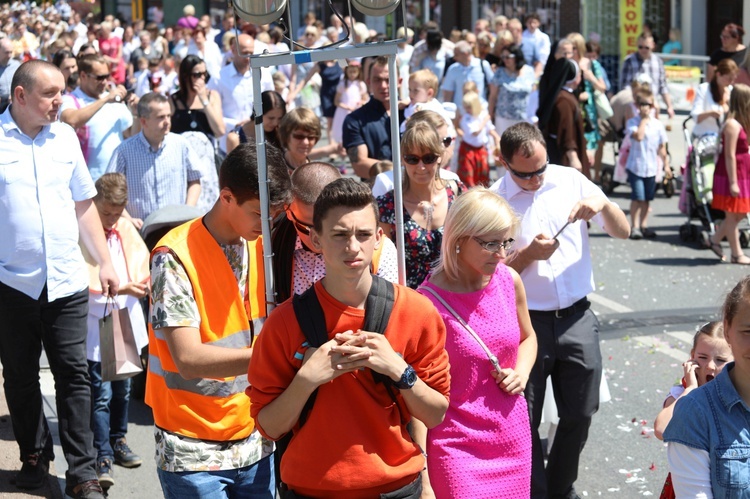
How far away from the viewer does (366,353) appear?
2904 millimetres

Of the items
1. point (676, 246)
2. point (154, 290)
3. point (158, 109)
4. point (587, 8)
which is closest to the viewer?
point (154, 290)

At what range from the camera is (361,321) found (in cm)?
304

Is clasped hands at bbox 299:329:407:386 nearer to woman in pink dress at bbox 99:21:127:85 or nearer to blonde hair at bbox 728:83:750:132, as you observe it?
blonde hair at bbox 728:83:750:132

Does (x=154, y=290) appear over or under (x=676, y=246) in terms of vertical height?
over

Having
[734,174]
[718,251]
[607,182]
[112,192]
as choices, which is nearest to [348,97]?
[607,182]

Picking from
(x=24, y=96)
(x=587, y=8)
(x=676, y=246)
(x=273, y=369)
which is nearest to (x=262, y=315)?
(x=273, y=369)

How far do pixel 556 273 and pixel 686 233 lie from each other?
7.46m

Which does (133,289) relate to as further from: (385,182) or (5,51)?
(5,51)

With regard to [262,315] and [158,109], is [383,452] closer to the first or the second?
[262,315]

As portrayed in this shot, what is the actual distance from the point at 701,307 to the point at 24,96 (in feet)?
21.0

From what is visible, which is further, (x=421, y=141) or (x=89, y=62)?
(x=89, y=62)

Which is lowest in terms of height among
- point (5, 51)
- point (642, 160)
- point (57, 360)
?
point (642, 160)

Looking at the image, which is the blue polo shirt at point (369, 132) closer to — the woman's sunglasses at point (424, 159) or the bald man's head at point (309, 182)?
the woman's sunglasses at point (424, 159)

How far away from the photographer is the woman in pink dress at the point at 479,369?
389cm
